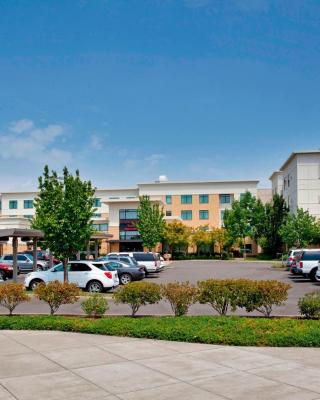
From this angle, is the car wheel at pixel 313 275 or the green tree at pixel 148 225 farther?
the green tree at pixel 148 225

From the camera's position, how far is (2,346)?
11031mm

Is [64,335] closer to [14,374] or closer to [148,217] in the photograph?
[14,374]

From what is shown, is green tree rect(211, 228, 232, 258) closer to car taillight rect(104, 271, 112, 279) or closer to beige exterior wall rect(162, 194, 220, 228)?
beige exterior wall rect(162, 194, 220, 228)

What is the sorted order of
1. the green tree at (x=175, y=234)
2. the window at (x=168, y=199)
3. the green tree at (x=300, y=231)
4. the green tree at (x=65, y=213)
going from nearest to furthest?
1. the green tree at (x=65, y=213)
2. the green tree at (x=300, y=231)
3. the green tree at (x=175, y=234)
4. the window at (x=168, y=199)

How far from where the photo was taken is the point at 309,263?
31.0 metres

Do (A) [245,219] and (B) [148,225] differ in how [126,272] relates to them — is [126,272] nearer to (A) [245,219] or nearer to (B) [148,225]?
(B) [148,225]

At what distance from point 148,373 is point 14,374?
2250 millimetres

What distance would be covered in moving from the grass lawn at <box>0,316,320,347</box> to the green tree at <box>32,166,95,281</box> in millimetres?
10210

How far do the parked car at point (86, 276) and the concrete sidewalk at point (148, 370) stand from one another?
12.1m

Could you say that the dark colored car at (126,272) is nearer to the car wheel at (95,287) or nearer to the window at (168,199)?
Answer: the car wheel at (95,287)

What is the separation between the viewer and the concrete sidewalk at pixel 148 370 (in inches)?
295

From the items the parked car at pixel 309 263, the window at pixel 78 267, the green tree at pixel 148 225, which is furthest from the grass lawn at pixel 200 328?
the green tree at pixel 148 225

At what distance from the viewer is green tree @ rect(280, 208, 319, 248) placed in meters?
52.6

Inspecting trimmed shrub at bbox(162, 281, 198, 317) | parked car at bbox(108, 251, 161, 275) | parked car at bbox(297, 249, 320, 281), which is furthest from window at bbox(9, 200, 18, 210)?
trimmed shrub at bbox(162, 281, 198, 317)
